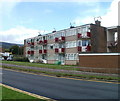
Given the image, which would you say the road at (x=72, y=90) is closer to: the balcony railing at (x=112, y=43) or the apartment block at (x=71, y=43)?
the apartment block at (x=71, y=43)

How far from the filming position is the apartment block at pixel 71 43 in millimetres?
41750

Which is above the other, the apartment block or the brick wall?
the apartment block

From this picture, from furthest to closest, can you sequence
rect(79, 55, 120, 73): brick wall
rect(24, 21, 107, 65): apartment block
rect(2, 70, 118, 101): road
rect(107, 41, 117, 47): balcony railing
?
rect(107, 41, 117, 47): balcony railing, rect(24, 21, 107, 65): apartment block, rect(79, 55, 120, 73): brick wall, rect(2, 70, 118, 101): road

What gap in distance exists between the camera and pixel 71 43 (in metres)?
46.3

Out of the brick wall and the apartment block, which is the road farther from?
the apartment block

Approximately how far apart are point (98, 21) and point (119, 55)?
21.7 meters

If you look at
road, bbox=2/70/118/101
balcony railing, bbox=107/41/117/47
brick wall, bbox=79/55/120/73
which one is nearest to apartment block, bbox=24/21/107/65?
balcony railing, bbox=107/41/117/47

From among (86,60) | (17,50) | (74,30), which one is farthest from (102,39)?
(17,50)

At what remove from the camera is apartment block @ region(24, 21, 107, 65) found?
41750 millimetres

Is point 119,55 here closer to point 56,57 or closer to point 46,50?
point 56,57

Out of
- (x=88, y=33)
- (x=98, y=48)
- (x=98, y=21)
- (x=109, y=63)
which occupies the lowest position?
(x=109, y=63)

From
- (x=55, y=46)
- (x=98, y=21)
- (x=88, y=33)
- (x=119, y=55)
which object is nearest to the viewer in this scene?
(x=119, y=55)

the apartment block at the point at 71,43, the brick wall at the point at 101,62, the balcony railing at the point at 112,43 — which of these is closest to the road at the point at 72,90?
the brick wall at the point at 101,62

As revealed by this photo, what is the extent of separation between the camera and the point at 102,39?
4397cm
